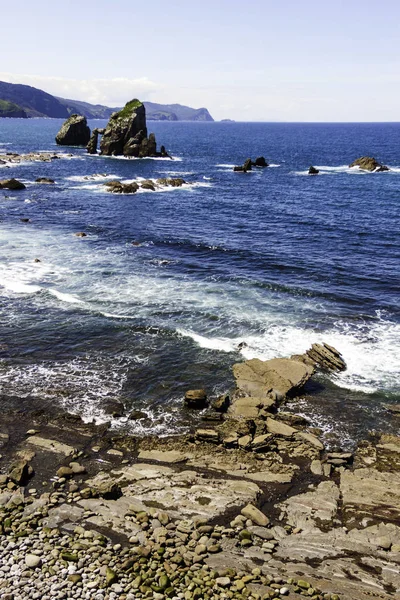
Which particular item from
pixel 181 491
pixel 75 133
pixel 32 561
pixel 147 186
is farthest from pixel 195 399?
pixel 75 133

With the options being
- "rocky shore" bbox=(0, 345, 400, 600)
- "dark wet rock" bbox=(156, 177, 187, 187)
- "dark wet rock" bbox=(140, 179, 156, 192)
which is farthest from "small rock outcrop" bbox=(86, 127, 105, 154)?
"rocky shore" bbox=(0, 345, 400, 600)

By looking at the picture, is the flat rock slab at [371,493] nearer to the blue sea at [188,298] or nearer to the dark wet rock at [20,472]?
the blue sea at [188,298]

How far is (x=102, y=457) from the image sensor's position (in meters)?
25.4

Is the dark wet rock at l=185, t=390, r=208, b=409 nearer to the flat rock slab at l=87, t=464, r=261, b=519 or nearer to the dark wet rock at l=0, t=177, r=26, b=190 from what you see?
the flat rock slab at l=87, t=464, r=261, b=519

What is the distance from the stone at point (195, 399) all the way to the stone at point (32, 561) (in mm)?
13678

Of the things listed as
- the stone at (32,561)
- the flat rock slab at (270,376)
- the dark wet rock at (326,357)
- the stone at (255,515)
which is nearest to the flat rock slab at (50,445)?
the stone at (32,561)

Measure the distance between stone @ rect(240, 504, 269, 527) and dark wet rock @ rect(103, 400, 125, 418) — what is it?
10.8 m

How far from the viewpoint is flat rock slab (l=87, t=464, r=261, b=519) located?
70.5 feet

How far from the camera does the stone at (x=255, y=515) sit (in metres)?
20.6

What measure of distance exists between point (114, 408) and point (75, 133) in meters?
183

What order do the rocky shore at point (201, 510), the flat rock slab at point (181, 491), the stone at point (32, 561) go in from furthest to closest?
the flat rock slab at point (181, 491) < the stone at point (32, 561) < the rocky shore at point (201, 510)

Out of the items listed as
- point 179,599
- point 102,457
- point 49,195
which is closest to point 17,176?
point 49,195

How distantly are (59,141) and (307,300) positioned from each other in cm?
17705

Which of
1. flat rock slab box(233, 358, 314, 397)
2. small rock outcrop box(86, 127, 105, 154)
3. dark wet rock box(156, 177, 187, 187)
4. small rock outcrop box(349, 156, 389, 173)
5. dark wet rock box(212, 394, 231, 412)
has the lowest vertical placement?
dark wet rock box(212, 394, 231, 412)
